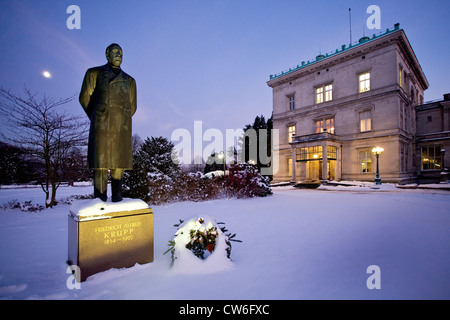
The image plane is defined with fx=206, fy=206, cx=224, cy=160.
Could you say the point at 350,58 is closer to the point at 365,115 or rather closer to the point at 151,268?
the point at 365,115

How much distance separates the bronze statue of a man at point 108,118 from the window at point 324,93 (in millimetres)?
27847

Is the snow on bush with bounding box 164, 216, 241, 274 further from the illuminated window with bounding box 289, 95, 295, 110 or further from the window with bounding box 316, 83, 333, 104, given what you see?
the illuminated window with bounding box 289, 95, 295, 110

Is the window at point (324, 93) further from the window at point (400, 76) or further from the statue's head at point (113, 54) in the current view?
the statue's head at point (113, 54)

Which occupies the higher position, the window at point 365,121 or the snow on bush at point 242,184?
the window at point 365,121

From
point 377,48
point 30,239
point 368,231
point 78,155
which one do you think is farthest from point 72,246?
point 377,48

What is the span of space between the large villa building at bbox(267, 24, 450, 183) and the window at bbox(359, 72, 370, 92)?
0.32ft

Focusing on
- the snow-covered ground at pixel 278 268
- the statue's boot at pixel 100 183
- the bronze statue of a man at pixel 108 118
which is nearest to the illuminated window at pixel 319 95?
the snow-covered ground at pixel 278 268

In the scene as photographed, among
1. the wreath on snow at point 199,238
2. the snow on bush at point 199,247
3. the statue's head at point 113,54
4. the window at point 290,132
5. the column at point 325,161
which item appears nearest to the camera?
the snow on bush at point 199,247

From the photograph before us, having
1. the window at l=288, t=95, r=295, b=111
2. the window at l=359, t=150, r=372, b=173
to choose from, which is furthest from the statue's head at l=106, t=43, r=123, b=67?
the window at l=288, t=95, r=295, b=111

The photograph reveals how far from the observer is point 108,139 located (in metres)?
3.35

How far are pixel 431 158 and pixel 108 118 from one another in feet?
112

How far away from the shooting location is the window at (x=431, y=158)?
78.5 ft

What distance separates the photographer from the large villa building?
70.4ft

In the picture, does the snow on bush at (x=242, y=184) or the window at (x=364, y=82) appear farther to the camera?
the window at (x=364, y=82)
